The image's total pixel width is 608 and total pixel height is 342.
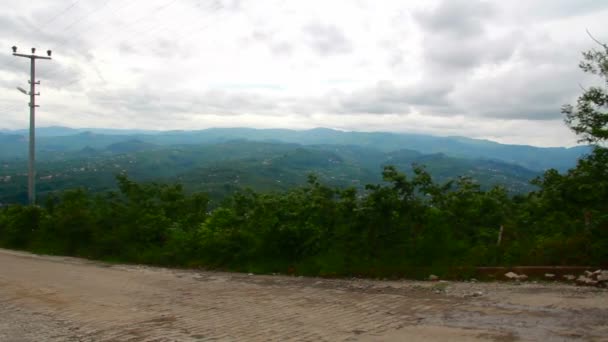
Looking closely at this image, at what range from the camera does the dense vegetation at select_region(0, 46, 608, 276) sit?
8.77 metres

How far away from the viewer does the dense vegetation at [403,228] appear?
8.77 m

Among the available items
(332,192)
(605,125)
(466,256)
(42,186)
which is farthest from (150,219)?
(42,186)

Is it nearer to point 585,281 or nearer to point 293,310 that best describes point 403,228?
point 585,281

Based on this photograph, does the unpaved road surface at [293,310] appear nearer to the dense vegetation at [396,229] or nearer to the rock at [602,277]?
the rock at [602,277]

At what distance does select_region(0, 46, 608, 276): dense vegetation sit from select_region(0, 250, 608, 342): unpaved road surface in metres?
0.92

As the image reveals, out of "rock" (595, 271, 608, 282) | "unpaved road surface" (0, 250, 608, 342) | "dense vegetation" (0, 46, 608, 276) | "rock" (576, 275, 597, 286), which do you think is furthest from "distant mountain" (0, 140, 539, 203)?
"rock" (595, 271, 608, 282)

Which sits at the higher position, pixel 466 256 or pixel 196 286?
pixel 466 256

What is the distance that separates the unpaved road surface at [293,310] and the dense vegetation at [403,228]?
917 millimetres

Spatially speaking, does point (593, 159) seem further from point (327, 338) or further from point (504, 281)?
point (327, 338)

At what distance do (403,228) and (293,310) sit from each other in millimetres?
3642

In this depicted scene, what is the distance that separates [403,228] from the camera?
9.63m

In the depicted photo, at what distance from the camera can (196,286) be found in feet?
29.5

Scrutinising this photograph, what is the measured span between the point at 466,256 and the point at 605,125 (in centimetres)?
352

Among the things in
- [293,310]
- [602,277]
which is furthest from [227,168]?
[602,277]
